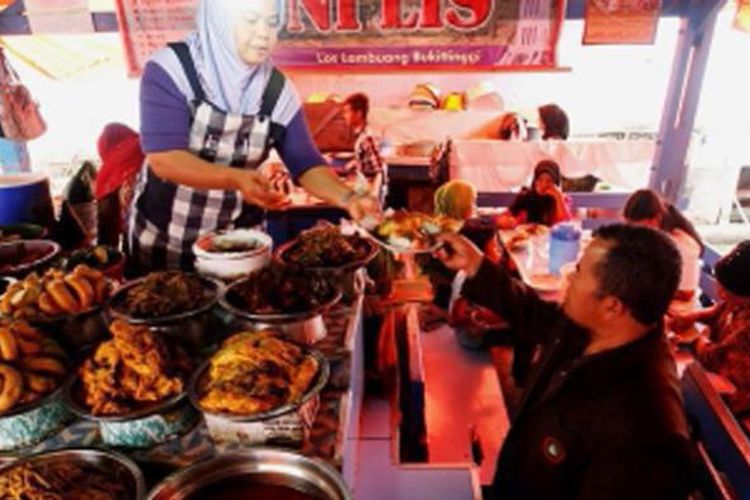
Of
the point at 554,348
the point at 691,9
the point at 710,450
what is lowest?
the point at 710,450

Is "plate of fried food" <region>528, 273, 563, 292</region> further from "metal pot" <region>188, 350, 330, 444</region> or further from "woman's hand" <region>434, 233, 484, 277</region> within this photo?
"metal pot" <region>188, 350, 330, 444</region>

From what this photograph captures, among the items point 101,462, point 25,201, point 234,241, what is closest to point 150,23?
point 25,201

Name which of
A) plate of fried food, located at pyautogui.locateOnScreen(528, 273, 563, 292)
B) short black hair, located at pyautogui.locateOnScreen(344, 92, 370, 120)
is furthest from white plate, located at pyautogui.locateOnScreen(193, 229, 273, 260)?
short black hair, located at pyautogui.locateOnScreen(344, 92, 370, 120)

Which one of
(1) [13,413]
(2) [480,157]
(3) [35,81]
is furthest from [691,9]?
(3) [35,81]

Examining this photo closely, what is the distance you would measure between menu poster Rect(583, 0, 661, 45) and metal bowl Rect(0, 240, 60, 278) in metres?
4.91

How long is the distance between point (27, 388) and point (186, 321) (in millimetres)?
506

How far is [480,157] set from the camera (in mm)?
6922

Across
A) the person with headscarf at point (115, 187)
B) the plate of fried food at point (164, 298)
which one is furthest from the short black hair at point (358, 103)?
the plate of fried food at point (164, 298)

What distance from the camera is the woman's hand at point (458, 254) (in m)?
2.65

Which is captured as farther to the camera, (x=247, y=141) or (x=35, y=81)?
(x=35, y=81)

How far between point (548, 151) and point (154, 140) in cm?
541

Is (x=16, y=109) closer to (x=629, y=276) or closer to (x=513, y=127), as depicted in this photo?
(x=629, y=276)

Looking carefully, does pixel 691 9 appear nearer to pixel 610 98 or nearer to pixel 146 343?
pixel 610 98

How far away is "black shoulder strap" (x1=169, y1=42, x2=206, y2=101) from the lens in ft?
8.11
